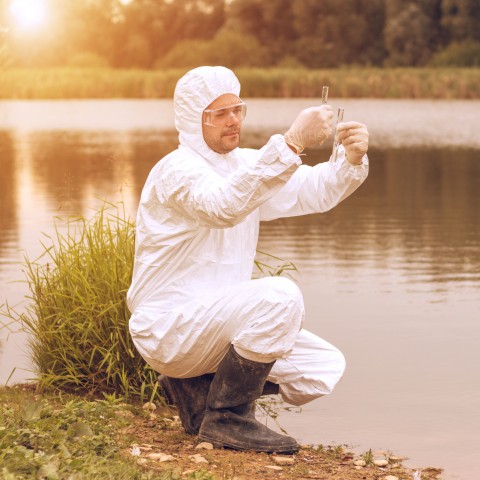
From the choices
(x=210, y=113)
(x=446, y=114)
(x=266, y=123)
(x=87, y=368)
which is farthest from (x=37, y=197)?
(x=446, y=114)

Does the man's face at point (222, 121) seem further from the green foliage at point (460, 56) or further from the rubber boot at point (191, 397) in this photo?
the green foliage at point (460, 56)

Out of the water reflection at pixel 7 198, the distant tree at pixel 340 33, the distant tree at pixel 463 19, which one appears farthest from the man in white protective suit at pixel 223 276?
the distant tree at pixel 340 33

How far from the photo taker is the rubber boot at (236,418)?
416cm

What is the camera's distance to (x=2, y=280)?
26.9ft

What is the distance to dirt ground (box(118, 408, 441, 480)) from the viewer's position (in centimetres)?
403

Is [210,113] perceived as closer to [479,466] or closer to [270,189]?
[270,189]

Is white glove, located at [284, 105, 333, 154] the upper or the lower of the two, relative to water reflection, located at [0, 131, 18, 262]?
upper

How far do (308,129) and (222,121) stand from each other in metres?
0.45

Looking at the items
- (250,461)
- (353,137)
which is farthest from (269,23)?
(250,461)

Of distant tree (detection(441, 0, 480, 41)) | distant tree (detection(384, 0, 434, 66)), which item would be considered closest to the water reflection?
distant tree (detection(441, 0, 480, 41))

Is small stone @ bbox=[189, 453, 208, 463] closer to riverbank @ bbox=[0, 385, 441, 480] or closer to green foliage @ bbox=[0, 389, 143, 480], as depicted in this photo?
riverbank @ bbox=[0, 385, 441, 480]

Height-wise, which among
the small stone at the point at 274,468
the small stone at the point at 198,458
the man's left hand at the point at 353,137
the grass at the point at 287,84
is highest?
the man's left hand at the point at 353,137

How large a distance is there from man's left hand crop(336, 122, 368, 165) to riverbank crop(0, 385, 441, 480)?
1098mm

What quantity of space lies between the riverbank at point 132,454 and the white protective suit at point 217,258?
278 millimetres
